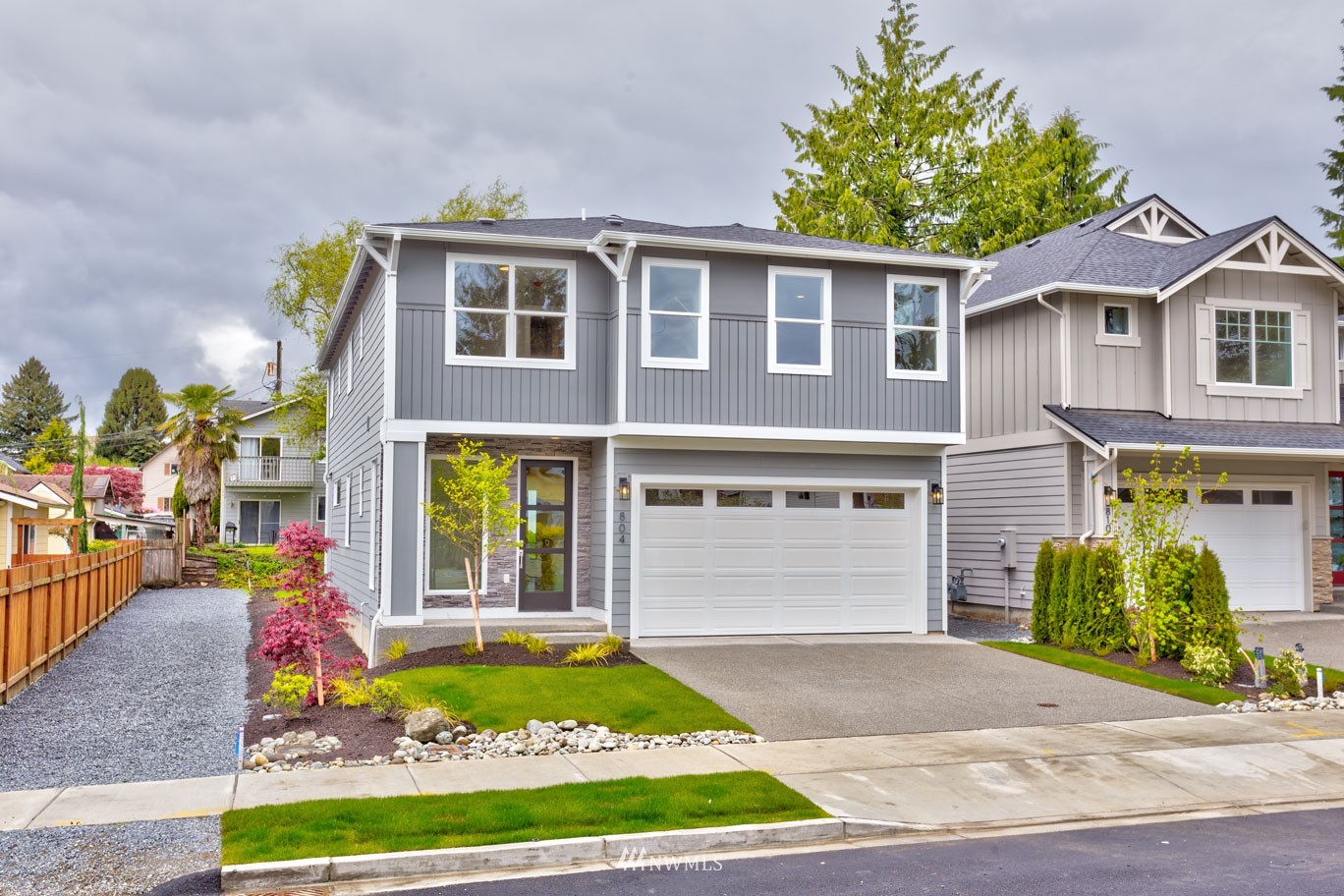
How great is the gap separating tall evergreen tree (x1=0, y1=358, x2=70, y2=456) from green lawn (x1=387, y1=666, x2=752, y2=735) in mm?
74541

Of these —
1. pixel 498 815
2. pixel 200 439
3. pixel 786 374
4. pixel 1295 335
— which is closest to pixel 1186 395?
pixel 1295 335

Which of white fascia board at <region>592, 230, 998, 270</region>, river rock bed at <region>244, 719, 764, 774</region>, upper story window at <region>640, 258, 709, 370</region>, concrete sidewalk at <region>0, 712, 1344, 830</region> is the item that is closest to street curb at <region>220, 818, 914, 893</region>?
concrete sidewalk at <region>0, 712, 1344, 830</region>

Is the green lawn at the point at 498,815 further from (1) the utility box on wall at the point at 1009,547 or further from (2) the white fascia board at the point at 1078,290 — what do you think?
(2) the white fascia board at the point at 1078,290

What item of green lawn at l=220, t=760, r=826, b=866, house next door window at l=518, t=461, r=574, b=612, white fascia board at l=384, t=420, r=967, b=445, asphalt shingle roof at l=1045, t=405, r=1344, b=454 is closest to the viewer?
green lawn at l=220, t=760, r=826, b=866

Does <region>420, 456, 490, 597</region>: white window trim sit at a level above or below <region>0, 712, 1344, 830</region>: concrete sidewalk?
above

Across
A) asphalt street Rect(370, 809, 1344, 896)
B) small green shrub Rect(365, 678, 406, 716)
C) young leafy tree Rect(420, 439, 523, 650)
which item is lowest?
asphalt street Rect(370, 809, 1344, 896)

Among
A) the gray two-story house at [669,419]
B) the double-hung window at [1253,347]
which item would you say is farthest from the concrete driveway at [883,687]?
the double-hung window at [1253,347]

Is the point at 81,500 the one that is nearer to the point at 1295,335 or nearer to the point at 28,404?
the point at 1295,335

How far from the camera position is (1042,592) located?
16094mm

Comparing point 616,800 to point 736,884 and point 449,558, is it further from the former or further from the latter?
point 449,558

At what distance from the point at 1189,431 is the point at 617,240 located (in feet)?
32.9

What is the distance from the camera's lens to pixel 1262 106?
2627cm

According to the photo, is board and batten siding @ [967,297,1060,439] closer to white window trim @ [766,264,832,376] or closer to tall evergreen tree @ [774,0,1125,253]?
white window trim @ [766,264,832,376]

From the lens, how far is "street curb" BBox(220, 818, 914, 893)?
629cm
